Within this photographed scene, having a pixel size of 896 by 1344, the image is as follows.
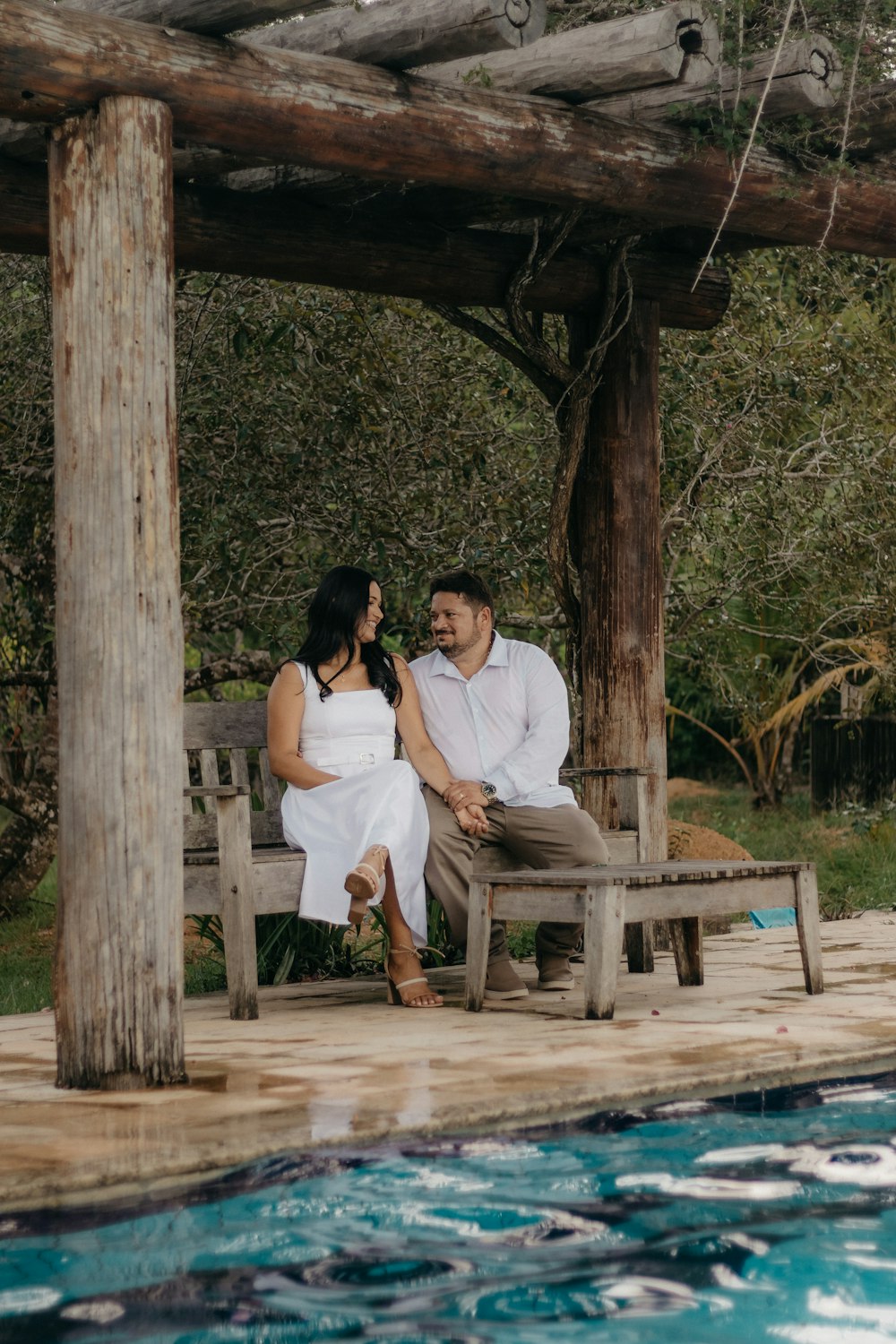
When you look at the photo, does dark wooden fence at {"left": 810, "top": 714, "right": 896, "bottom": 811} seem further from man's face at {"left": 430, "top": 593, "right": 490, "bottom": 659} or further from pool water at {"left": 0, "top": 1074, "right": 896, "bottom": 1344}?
pool water at {"left": 0, "top": 1074, "right": 896, "bottom": 1344}

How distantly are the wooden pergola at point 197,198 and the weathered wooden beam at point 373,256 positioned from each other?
0.5 inches

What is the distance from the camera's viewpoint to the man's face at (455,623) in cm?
652

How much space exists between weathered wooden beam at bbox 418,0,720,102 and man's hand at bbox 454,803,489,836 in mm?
2421

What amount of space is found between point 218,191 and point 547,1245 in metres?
4.41

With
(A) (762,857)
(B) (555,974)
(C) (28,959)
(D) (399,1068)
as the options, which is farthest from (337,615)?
(A) (762,857)

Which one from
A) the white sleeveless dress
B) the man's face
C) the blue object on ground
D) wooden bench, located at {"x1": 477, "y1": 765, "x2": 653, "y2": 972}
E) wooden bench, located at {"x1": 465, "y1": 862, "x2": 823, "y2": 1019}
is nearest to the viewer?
wooden bench, located at {"x1": 465, "y1": 862, "x2": 823, "y2": 1019}

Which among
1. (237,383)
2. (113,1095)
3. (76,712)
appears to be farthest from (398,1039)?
(237,383)

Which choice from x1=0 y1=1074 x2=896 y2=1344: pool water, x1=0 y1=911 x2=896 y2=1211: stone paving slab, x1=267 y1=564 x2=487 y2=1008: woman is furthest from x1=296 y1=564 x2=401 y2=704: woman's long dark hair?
x1=0 y1=1074 x2=896 y2=1344: pool water

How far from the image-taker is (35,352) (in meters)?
8.19

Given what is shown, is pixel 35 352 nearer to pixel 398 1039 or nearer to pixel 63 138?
pixel 63 138

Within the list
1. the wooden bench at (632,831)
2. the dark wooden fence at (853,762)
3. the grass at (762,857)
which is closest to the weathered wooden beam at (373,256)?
the wooden bench at (632,831)

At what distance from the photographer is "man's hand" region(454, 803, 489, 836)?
6.25 metres

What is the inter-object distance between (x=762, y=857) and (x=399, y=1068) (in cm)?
716

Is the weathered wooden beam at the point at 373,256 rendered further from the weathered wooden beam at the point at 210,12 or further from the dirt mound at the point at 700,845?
the dirt mound at the point at 700,845
